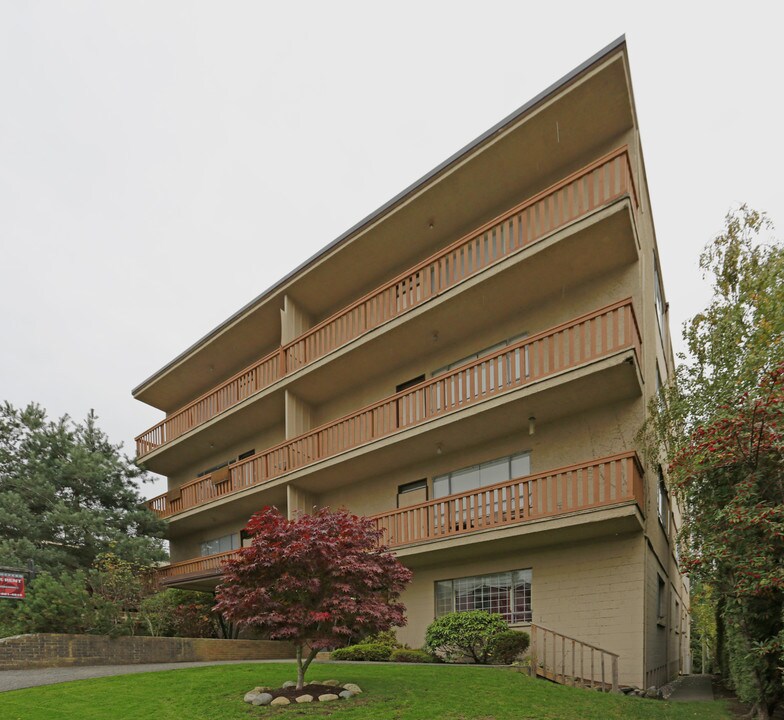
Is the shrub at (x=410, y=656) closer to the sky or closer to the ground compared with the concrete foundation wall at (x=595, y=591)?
closer to the ground

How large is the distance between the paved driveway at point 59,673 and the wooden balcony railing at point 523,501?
22.4ft

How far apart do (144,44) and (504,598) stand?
1666cm

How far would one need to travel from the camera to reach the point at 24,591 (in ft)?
65.6

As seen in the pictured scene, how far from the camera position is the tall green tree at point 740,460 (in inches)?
421

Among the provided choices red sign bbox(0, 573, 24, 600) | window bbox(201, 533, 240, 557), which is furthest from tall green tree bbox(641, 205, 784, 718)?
window bbox(201, 533, 240, 557)

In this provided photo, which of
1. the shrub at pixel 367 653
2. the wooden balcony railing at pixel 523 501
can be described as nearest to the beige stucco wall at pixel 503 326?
the wooden balcony railing at pixel 523 501

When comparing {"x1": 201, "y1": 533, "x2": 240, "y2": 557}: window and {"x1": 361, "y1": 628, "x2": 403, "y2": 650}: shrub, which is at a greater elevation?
{"x1": 201, "y1": 533, "x2": 240, "y2": 557}: window

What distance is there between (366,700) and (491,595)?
754 centimetres

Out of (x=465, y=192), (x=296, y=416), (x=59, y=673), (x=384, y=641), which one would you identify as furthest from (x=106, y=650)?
(x=465, y=192)

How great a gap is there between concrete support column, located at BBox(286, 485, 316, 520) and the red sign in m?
8.24

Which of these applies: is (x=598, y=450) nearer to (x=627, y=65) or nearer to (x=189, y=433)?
(x=627, y=65)

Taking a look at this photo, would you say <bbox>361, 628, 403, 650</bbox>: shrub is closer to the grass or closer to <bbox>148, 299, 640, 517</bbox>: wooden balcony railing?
→ the grass

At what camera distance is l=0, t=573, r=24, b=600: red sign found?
768 inches

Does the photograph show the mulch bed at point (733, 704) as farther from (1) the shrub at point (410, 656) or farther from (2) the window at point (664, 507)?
(1) the shrub at point (410, 656)
